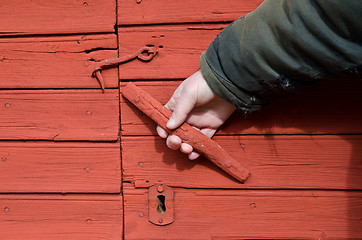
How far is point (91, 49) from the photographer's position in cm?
115

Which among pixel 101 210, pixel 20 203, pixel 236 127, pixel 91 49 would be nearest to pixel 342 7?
pixel 236 127

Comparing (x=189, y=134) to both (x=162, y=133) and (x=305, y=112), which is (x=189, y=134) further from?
(x=305, y=112)

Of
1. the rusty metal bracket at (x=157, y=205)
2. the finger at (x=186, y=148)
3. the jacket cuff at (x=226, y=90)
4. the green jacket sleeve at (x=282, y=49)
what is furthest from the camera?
the rusty metal bracket at (x=157, y=205)

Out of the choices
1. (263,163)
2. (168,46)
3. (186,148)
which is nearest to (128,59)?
(168,46)

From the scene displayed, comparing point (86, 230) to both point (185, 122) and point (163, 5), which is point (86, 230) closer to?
point (185, 122)

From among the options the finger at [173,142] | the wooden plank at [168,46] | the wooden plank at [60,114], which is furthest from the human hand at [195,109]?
the wooden plank at [60,114]

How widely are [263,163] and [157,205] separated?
1.46 feet

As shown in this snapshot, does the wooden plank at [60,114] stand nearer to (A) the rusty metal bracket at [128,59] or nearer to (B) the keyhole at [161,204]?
(A) the rusty metal bracket at [128,59]

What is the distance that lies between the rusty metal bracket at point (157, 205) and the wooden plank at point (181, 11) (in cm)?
65

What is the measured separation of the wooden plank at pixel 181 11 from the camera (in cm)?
110

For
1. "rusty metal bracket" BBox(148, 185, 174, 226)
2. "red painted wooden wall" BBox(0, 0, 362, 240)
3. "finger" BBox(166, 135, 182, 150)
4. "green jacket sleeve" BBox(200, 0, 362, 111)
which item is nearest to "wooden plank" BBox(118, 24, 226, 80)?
"red painted wooden wall" BBox(0, 0, 362, 240)

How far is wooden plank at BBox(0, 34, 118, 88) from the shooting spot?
1.14 m

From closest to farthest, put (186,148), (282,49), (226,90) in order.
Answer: (282,49) → (226,90) → (186,148)

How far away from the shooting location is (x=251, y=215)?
116cm
